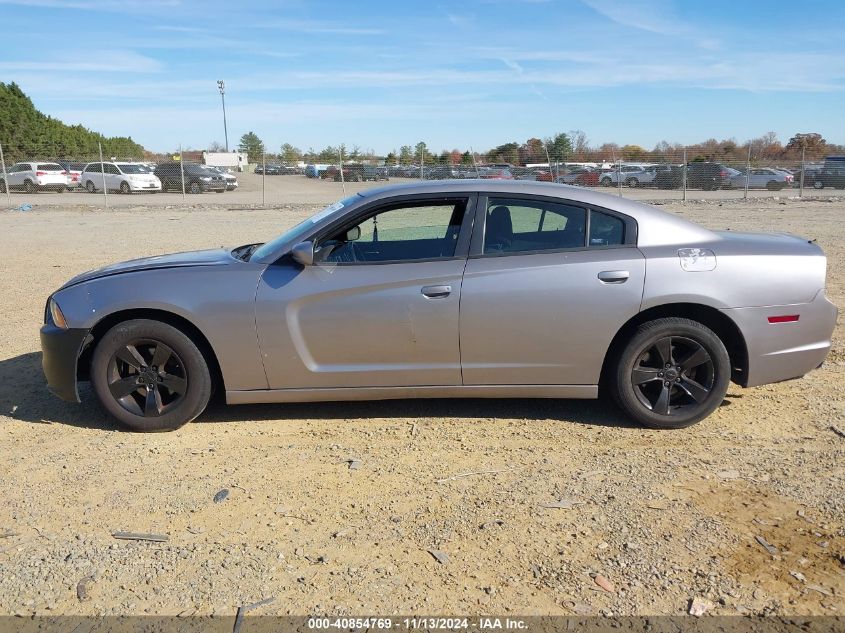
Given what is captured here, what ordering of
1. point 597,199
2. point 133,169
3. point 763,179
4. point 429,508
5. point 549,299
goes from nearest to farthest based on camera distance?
point 429,508 → point 549,299 → point 597,199 → point 763,179 → point 133,169

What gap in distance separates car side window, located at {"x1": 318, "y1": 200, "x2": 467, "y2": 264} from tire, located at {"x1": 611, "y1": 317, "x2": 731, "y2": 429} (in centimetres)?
131

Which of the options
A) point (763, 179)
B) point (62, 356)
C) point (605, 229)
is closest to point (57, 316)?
point (62, 356)

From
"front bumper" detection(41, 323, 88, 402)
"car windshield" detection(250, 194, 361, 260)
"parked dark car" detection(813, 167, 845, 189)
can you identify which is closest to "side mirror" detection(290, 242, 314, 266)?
"car windshield" detection(250, 194, 361, 260)

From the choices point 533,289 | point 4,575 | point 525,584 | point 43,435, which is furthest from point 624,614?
point 43,435

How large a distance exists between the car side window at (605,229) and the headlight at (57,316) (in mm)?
3369

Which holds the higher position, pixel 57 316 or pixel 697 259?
pixel 697 259

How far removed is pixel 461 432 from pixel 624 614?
188 centimetres

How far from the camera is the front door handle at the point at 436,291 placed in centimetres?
435

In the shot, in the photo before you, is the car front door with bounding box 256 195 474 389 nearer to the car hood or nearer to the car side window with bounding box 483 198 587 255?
the car side window with bounding box 483 198 587 255

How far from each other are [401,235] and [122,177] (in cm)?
3257

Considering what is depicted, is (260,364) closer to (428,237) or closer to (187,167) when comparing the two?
(428,237)

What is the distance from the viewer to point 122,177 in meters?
33.6

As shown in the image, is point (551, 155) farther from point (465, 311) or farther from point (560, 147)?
point (465, 311)

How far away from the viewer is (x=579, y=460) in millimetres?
4070
